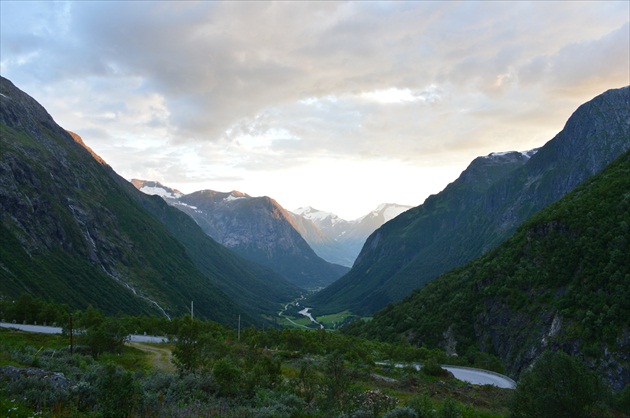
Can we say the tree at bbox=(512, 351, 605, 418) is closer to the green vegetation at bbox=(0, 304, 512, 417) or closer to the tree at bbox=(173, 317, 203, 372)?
the green vegetation at bbox=(0, 304, 512, 417)

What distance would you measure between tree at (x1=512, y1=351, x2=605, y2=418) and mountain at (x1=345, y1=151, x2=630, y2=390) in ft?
166

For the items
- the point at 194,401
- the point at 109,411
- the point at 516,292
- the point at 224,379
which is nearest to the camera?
the point at 109,411

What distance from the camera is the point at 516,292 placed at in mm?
94750

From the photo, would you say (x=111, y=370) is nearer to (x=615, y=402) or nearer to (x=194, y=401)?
(x=194, y=401)

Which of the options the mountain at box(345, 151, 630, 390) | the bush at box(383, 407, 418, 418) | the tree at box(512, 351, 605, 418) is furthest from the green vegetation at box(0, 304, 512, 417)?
the mountain at box(345, 151, 630, 390)

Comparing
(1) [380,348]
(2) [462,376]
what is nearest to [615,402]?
(2) [462,376]

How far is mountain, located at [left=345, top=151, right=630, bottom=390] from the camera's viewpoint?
218ft

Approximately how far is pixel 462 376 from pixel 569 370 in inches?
1589

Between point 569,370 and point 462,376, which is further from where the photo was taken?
point 462,376

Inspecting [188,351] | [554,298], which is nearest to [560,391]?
[188,351]

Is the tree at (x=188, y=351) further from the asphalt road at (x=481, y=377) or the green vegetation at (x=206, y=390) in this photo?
the asphalt road at (x=481, y=377)

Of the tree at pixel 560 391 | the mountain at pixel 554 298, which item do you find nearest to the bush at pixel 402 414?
Answer: the tree at pixel 560 391

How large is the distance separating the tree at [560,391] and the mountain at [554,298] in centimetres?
5051

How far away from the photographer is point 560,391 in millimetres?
18062
